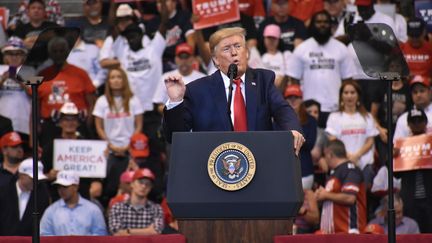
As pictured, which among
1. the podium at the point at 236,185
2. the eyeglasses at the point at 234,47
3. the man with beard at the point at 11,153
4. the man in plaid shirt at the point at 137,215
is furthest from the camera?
the man with beard at the point at 11,153

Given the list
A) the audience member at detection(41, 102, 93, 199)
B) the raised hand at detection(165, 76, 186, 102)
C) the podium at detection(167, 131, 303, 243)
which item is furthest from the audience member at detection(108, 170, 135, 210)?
the podium at detection(167, 131, 303, 243)

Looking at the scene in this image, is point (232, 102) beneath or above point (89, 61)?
beneath

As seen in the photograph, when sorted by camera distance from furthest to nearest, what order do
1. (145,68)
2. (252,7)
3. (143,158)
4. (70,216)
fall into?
(252,7) → (145,68) → (143,158) → (70,216)

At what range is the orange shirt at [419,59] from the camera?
15695 millimetres

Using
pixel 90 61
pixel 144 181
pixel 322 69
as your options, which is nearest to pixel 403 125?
pixel 322 69

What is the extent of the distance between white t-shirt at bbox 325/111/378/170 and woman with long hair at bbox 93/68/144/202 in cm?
248

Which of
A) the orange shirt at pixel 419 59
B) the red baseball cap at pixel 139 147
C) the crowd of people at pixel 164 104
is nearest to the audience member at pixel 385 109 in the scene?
the crowd of people at pixel 164 104

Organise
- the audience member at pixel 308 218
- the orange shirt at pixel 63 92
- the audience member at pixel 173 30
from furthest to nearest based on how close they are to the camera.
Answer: the audience member at pixel 173 30
the orange shirt at pixel 63 92
the audience member at pixel 308 218

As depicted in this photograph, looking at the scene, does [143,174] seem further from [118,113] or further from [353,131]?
[353,131]

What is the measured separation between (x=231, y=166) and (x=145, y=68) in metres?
9.00

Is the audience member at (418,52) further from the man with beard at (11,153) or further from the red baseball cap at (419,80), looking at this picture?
the man with beard at (11,153)

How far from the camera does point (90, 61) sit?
1638 centimetres

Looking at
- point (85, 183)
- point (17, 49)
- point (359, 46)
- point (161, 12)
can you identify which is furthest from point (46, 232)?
point (359, 46)

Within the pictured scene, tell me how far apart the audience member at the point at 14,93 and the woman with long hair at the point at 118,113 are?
0.96 metres
